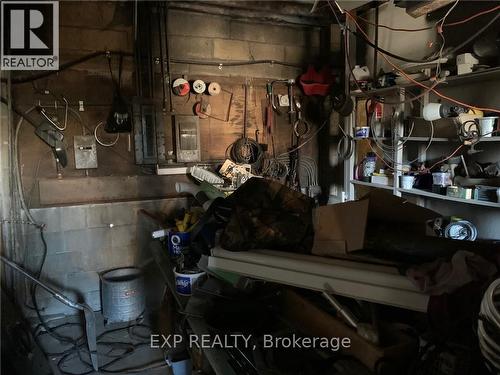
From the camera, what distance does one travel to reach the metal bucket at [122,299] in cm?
276

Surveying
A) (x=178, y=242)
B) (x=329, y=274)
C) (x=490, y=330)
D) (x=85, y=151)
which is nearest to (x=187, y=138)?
(x=85, y=151)

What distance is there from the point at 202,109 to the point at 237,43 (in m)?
0.68

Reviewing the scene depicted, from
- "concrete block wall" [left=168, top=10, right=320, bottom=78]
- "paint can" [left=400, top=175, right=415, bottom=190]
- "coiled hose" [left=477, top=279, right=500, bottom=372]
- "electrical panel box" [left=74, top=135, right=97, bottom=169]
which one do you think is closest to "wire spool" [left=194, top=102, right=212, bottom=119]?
"concrete block wall" [left=168, top=10, right=320, bottom=78]

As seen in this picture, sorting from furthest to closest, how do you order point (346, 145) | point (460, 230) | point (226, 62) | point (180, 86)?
point (346, 145), point (226, 62), point (180, 86), point (460, 230)

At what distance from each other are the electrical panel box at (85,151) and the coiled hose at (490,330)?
2.79m

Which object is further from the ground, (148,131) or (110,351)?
(148,131)

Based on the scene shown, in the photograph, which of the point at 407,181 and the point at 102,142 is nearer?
the point at 407,181

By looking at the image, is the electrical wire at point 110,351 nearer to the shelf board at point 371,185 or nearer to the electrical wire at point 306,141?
the electrical wire at point 306,141

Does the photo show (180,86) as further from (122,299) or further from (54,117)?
(122,299)

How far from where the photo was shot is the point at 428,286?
924 millimetres

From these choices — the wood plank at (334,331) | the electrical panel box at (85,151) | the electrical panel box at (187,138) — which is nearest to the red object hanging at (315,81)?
the electrical panel box at (187,138)

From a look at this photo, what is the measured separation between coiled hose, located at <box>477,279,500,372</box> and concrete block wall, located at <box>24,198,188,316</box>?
232cm

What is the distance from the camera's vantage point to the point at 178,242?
200 cm

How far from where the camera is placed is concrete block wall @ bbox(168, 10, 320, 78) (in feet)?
10.2
